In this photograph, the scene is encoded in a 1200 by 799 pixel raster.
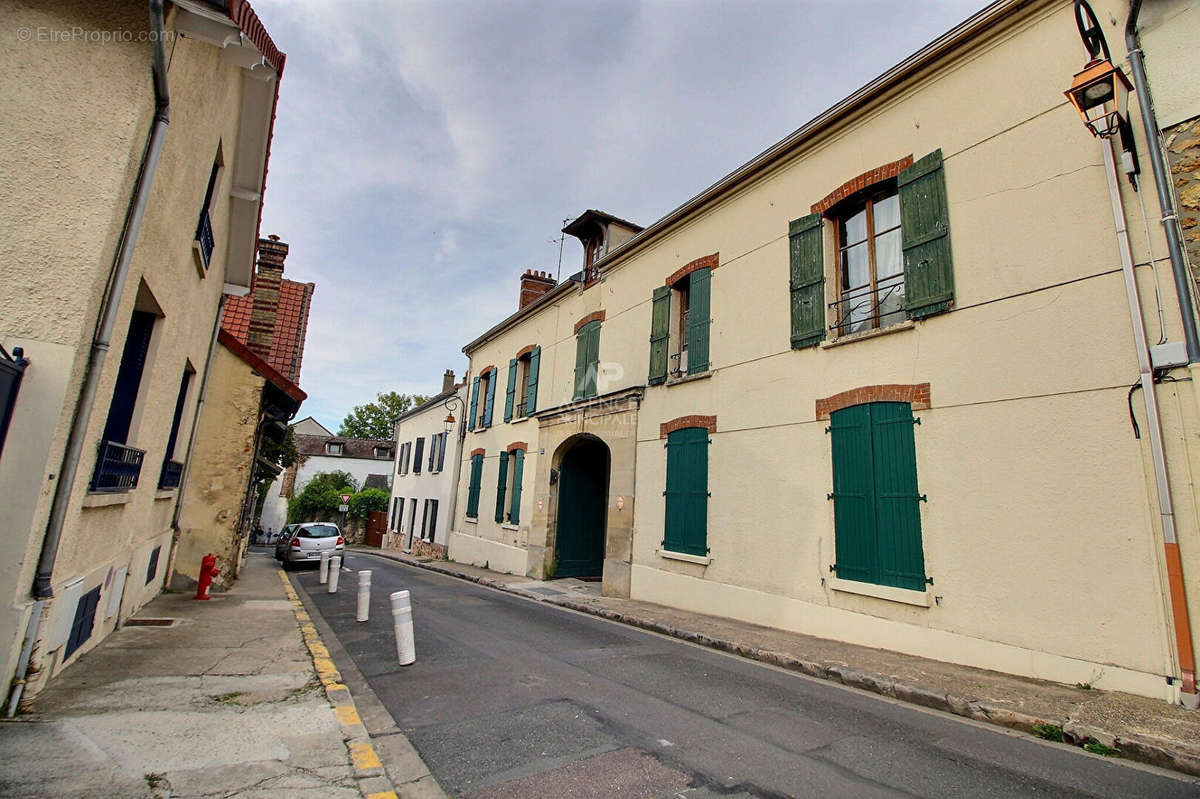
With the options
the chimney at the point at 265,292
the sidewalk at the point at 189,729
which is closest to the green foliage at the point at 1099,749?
the sidewalk at the point at 189,729

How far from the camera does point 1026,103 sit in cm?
628

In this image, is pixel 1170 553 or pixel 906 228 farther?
pixel 906 228

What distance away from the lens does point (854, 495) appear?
7133mm

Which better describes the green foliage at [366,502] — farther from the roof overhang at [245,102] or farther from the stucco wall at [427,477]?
the roof overhang at [245,102]

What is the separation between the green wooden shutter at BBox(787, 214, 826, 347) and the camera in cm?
808

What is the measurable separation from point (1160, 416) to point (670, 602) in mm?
6984

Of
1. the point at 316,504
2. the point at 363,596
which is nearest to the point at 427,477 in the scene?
the point at 316,504

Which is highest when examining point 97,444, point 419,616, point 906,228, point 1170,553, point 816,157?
point 816,157

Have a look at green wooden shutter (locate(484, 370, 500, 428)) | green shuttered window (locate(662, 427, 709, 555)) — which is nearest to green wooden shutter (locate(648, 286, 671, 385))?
Result: green shuttered window (locate(662, 427, 709, 555))

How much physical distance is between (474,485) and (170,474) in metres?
10.7

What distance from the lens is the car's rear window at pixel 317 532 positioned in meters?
16.7

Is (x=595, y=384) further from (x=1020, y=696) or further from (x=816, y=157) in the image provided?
(x=1020, y=696)

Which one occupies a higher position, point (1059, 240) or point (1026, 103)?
point (1026, 103)

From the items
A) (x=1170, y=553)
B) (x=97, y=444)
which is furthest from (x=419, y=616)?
(x=1170, y=553)
